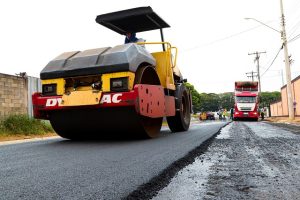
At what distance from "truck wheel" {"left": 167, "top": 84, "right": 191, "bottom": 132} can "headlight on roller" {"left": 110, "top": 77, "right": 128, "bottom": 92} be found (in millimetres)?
2881

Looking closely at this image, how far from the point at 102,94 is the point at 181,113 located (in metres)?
3.67

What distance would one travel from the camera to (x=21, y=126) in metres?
12.5

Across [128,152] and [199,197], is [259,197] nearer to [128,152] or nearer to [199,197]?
[199,197]

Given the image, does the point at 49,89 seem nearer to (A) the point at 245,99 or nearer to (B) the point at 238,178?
(B) the point at 238,178

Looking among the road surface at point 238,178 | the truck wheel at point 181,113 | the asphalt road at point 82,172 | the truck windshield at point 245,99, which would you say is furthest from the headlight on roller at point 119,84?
the truck windshield at point 245,99

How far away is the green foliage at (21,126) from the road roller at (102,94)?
5.24 metres

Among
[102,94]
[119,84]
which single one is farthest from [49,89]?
[119,84]

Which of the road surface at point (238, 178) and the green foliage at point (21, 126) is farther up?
the green foliage at point (21, 126)

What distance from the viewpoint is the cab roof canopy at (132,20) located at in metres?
8.09

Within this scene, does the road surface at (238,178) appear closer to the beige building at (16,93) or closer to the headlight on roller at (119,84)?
the headlight on roller at (119,84)

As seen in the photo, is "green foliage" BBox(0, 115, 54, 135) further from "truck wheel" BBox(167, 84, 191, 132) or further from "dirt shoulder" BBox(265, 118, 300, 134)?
"dirt shoulder" BBox(265, 118, 300, 134)

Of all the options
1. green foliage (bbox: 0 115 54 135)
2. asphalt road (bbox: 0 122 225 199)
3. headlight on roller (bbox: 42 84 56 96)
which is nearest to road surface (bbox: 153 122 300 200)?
asphalt road (bbox: 0 122 225 199)

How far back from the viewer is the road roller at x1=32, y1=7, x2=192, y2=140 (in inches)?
256

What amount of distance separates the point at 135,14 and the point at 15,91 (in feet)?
23.1
